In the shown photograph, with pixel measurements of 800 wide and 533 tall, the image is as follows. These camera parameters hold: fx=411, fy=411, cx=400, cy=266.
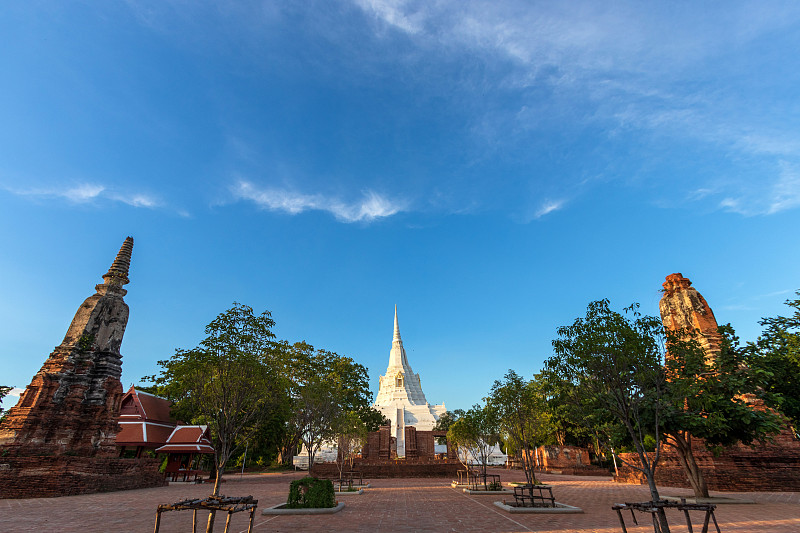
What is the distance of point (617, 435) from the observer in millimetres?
16328

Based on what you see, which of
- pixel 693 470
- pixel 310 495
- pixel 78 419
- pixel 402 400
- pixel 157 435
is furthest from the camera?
pixel 402 400

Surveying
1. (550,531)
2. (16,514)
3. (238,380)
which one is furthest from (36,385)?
(550,531)

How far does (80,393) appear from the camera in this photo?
2314 centimetres

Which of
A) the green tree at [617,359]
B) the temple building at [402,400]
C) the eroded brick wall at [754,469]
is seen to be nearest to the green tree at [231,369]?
the green tree at [617,359]

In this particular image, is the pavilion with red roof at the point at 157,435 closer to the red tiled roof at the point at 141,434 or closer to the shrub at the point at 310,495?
the red tiled roof at the point at 141,434

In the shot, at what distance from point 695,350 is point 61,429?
31.2 metres

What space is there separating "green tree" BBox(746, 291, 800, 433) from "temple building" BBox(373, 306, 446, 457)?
2250 inches

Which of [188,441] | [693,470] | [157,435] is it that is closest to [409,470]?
[188,441]

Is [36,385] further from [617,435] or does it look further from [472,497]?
[617,435]

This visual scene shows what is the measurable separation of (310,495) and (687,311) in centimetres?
2277

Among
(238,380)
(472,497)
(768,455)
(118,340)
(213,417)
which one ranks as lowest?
(472,497)

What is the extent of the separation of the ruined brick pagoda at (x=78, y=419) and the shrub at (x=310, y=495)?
13022mm

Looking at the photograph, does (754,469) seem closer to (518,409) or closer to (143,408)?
(518,409)

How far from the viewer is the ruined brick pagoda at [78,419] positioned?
19.8m
